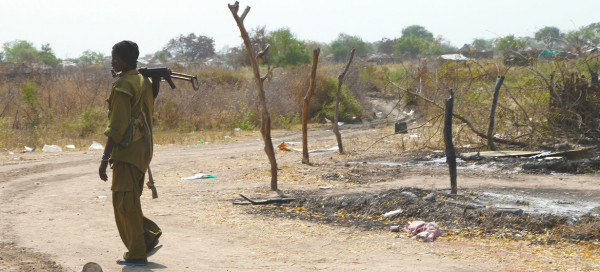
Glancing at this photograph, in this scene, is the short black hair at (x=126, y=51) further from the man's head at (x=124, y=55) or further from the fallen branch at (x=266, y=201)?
the fallen branch at (x=266, y=201)

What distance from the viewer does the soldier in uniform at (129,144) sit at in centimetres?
447

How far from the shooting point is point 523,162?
1127 centimetres

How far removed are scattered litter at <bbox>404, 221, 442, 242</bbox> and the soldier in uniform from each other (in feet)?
9.00

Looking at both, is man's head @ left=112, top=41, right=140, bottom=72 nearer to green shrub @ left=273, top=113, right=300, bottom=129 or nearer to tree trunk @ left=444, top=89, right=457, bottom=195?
tree trunk @ left=444, top=89, right=457, bottom=195

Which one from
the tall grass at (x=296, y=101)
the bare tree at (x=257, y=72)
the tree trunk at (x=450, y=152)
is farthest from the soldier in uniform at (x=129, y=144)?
the tall grass at (x=296, y=101)

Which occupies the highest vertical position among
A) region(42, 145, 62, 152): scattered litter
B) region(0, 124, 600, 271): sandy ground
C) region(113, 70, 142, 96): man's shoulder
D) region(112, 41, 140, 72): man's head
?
region(112, 41, 140, 72): man's head

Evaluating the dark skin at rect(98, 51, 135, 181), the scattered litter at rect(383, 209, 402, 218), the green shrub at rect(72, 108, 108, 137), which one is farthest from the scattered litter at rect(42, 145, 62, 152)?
the dark skin at rect(98, 51, 135, 181)

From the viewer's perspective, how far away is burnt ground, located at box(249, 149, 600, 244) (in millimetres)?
6348

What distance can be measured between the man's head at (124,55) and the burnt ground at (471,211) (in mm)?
3267

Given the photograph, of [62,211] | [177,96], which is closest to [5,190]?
[62,211]

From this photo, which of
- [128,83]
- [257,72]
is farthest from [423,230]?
[257,72]

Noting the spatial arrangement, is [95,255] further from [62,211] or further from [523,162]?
[523,162]

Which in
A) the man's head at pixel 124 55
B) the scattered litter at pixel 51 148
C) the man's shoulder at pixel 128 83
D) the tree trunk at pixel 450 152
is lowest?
the scattered litter at pixel 51 148

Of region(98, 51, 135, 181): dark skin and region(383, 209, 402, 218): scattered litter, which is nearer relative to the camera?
region(98, 51, 135, 181): dark skin
